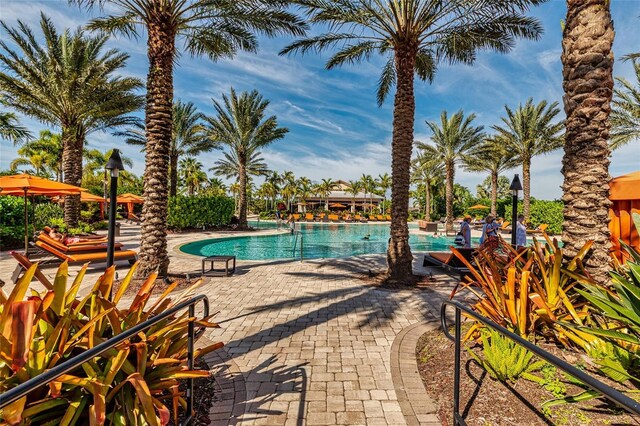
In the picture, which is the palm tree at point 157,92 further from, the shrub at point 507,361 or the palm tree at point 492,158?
the palm tree at point 492,158

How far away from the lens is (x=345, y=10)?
319 inches

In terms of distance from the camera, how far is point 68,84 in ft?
42.6

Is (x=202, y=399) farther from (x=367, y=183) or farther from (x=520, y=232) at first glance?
(x=367, y=183)

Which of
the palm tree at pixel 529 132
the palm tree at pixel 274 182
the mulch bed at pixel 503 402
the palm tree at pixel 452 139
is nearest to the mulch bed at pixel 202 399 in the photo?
the mulch bed at pixel 503 402

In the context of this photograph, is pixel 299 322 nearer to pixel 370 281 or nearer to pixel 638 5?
pixel 370 281

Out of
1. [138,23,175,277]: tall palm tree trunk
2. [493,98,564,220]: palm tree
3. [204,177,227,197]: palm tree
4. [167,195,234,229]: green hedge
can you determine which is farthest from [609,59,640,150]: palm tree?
[204,177,227,197]: palm tree

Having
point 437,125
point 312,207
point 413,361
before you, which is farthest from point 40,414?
point 312,207

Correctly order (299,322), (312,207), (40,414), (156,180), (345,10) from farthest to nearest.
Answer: (312,207) → (345,10) → (156,180) → (299,322) → (40,414)

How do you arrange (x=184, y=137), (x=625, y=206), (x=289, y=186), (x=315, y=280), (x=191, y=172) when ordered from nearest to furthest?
1. (x=625, y=206)
2. (x=315, y=280)
3. (x=184, y=137)
4. (x=191, y=172)
5. (x=289, y=186)

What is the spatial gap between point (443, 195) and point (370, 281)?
4062 cm

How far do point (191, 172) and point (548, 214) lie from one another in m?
46.3

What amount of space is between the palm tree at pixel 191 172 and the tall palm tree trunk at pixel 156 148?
1663 inches

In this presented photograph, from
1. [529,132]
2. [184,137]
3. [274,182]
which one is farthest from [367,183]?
[184,137]

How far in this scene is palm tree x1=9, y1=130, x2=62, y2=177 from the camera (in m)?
31.9
